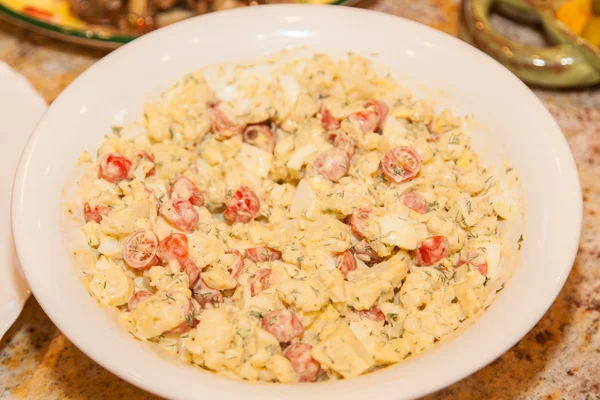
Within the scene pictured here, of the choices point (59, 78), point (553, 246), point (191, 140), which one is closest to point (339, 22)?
point (191, 140)

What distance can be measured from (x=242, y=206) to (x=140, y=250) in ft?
0.62

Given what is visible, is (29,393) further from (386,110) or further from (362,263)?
(386,110)

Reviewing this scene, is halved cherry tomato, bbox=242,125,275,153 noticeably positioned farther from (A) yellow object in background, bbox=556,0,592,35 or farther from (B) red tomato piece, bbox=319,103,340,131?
(A) yellow object in background, bbox=556,0,592,35

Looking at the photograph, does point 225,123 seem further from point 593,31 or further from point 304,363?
point 593,31

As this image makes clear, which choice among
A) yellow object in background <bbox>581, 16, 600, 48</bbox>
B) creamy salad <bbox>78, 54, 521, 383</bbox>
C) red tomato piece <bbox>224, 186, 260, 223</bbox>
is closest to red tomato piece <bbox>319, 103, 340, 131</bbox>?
creamy salad <bbox>78, 54, 521, 383</bbox>

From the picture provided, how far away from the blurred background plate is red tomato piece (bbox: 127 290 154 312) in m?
0.75

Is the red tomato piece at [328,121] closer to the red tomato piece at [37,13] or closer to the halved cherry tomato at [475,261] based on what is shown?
the halved cherry tomato at [475,261]

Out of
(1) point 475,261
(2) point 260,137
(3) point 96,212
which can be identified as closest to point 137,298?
(3) point 96,212

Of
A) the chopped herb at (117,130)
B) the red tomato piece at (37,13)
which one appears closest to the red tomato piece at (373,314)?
the chopped herb at (117,130)

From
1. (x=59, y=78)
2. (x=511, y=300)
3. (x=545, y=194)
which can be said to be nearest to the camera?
(x=511, y=300)

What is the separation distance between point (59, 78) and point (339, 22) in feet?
2.52

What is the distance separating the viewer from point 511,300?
3.21ft

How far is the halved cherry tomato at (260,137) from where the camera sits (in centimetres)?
126

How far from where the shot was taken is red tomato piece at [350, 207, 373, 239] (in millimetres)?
1088
